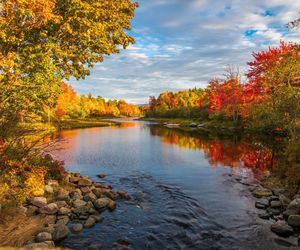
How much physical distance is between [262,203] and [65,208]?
11339mm

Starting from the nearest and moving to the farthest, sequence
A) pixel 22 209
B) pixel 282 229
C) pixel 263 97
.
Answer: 1. pixel 282 229
2. pixel 22 209
3. pixel 263 97

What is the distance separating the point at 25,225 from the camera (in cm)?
1202

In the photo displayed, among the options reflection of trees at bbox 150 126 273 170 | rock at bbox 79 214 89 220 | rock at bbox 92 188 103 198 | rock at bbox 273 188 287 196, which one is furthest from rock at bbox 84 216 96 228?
reflection of trees at bbox 150 126 273 170

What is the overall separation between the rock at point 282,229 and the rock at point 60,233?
9.55 m

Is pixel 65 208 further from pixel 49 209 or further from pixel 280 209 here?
pixel 280 209

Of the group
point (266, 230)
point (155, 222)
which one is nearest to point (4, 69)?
point (155, 222)

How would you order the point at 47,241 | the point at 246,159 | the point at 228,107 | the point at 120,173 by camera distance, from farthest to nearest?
the point at 228,107
the point at 246,159
the point at 120,173
the point at 47,241

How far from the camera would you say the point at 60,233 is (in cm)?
1202

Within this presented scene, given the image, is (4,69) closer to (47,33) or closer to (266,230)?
(47,33)

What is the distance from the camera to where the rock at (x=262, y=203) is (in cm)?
1592

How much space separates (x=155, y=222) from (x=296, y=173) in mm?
9919

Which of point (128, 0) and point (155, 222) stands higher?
point (128, 0)

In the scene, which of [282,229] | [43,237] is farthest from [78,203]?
[282,229]

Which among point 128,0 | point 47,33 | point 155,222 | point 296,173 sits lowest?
point 155,222
